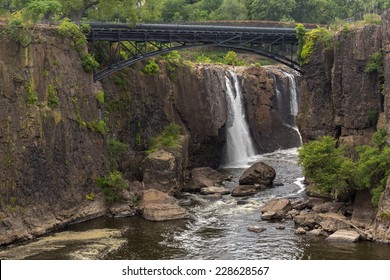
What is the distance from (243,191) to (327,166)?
9.15m

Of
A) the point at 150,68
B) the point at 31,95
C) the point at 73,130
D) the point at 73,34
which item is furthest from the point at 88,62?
the point at 150,68

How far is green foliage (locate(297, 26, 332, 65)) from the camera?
4603 centimetres

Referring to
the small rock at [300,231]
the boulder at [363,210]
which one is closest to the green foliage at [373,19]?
the boulder at [363,210]

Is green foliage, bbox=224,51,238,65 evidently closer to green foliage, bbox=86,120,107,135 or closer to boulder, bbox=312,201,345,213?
green foliage, bbox=86,120,107,135

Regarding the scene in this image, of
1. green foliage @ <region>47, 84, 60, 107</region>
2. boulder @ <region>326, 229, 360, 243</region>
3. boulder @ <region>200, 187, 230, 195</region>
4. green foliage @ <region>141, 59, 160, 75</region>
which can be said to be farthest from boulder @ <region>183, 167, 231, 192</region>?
boulder @ <region>326, 229, 360, 243</region>

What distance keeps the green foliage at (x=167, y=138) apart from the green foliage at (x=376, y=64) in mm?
17151

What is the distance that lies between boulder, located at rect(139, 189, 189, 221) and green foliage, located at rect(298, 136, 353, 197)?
9.23m

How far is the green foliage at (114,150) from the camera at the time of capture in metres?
44.7

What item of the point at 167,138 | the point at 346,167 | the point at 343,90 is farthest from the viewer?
the point at 167,138

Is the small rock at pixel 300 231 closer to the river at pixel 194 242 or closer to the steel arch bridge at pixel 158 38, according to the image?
the river at pixel 194 242

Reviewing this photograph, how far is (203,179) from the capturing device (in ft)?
165

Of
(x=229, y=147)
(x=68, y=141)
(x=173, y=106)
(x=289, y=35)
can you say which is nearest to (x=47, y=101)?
(x=68, y=141)

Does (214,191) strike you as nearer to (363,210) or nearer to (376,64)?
(363,210)

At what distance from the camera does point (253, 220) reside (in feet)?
125
